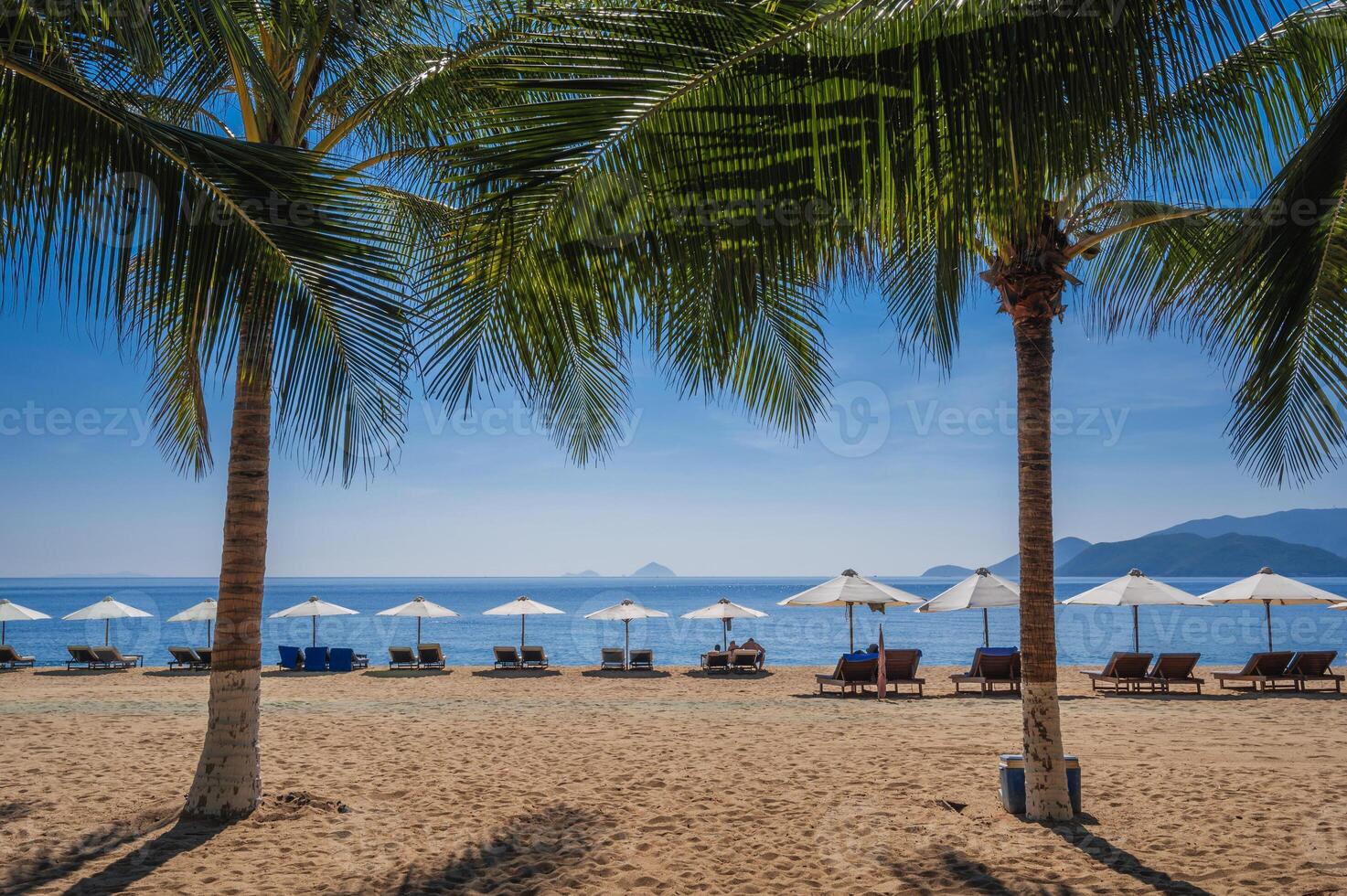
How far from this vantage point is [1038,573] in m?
6.36

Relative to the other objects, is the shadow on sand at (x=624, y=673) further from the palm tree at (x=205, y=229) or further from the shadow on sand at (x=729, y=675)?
the palm tree at (x=205, y=229)

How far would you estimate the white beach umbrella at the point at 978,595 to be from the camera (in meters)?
15.9

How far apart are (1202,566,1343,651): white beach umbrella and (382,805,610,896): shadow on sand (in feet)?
45.5

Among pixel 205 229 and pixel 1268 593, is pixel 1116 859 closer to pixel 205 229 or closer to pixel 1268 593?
pixel 205 229

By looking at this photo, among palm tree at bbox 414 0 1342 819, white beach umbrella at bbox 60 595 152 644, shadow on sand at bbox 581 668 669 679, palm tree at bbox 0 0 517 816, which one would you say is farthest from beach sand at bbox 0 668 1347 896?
white beach umbrella at bbox 60 595 152 644

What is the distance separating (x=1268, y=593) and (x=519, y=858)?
15.8 meters

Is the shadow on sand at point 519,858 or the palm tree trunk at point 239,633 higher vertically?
the palm tree trunk at point 239,633

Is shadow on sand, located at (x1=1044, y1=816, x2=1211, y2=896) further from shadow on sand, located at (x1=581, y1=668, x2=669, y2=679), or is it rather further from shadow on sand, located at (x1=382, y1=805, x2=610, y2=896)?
shadow on sand, located at (x1=581, y1=668, x2=669, y2=679)

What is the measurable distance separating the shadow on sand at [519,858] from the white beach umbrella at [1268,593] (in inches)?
546

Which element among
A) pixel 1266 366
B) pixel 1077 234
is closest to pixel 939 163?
pixel 1266 366

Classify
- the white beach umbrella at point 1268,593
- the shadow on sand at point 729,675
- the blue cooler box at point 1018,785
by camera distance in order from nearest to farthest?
the blue cooler box at point 1018,785, the white beach umbrella at point 1268,593, the shadow on sand at point 729,675

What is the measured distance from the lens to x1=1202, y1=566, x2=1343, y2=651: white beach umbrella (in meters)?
16.3

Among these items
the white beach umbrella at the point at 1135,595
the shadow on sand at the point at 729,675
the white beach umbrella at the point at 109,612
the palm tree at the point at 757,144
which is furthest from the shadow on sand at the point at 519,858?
the white beach umbrella at the point at 109,612

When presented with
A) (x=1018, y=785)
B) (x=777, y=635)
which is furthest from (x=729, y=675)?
(x=777, y=635)
